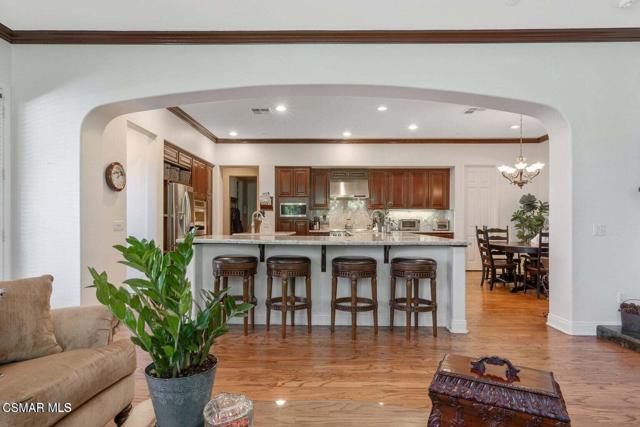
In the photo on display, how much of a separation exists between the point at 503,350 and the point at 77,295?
12.9 feet

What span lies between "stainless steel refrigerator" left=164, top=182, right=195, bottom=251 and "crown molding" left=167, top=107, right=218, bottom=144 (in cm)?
114

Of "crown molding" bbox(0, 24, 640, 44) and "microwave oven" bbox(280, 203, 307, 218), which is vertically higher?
"crown molding" bbox(0, 24, 640, 44)

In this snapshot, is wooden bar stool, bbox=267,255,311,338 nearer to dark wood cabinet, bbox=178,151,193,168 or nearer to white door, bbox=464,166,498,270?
dark wood cabinet, bbox=178,151,193,168

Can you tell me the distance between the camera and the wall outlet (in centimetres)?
346

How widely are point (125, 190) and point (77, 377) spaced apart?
3266 millimetres

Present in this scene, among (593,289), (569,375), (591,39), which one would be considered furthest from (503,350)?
(591,39)

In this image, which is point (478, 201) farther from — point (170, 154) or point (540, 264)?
point (170, 154)

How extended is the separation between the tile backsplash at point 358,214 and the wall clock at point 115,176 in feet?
14.6

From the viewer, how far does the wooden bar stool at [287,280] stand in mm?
3418

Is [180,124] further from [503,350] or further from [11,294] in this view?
[503,350]

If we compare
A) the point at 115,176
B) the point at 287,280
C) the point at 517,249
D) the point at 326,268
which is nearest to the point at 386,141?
the point at 517,249

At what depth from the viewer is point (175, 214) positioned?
512cm

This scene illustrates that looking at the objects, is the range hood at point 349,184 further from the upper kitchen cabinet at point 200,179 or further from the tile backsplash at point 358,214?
the upper kitchen cabinet at point 200,179

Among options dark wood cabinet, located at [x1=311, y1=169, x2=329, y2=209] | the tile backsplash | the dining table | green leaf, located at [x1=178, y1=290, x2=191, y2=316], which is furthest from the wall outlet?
dark wood cabinet, located at [x1=311, y1=169, x2=329, y2=209]
